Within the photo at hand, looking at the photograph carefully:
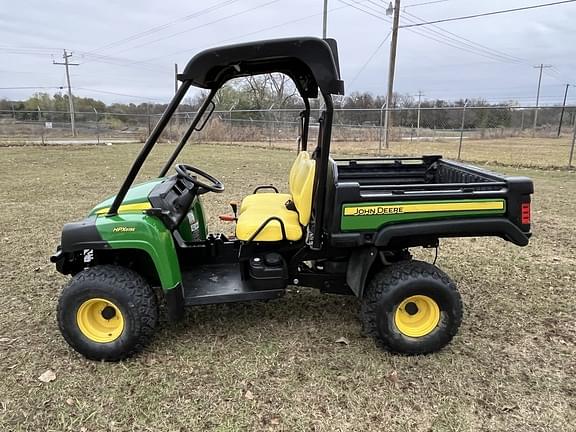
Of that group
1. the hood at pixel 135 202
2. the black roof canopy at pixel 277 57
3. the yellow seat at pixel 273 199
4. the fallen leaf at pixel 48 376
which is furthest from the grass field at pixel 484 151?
the fallen leaf at pixel 48 376

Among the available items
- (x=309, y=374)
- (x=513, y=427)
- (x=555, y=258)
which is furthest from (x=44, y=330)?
(x=555, y=258)

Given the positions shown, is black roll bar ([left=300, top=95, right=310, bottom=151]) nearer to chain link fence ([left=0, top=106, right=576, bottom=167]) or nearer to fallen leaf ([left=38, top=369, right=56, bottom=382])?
fallen leaf ([left=38, top=369, right=56, bottom=382])

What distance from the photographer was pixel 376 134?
20.4 meters

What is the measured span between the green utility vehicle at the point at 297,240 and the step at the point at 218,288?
0.5 inches

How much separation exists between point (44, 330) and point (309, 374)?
1843mm

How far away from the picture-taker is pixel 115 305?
8.72 feet

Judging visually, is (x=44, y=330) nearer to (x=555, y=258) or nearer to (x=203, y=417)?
(x=203, y=417)

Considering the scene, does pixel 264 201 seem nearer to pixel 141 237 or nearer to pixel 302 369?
pixel 141 237

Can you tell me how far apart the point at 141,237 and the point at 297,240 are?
3.06 feet

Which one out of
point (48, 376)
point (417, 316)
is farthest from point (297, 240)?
point (48, 376)

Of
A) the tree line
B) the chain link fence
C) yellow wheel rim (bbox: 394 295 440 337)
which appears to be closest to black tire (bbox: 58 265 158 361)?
yellow wheel rim (bbox: 394 295 440 337)

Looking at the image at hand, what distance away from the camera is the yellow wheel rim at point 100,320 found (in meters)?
2.70

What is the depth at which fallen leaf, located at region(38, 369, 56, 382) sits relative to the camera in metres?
2.55

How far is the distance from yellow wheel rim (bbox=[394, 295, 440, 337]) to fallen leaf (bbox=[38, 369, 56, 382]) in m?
2.01
